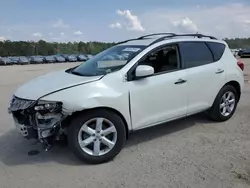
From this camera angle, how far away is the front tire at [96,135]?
145 inches

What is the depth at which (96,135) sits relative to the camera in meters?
3.82

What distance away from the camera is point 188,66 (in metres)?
4.69

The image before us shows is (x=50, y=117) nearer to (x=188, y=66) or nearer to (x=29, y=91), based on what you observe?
(x=29, y=91)

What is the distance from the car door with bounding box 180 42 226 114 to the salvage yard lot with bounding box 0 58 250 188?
0.55 meters

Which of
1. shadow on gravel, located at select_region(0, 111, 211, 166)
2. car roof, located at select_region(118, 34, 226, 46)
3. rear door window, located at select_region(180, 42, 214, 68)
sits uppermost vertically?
car roof, located at select_region(118, 34, 226, 46)

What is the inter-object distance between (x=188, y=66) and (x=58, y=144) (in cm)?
249

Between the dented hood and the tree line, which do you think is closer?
the dented hood

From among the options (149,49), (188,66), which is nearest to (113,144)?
(149,49)

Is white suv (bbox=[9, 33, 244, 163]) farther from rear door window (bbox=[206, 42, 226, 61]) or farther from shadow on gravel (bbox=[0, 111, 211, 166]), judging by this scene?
shadow on gravel (bbox=[0, 111, 211, 166])

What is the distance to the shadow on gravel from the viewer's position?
3971 mm

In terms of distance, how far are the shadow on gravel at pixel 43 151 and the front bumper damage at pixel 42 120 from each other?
405 millimetres

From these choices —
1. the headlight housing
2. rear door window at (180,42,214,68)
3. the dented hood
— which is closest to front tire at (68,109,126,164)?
the headlight housing

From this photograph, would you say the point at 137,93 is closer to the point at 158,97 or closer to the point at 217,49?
the point at 158,97

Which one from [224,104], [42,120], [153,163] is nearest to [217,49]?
[224,104]
